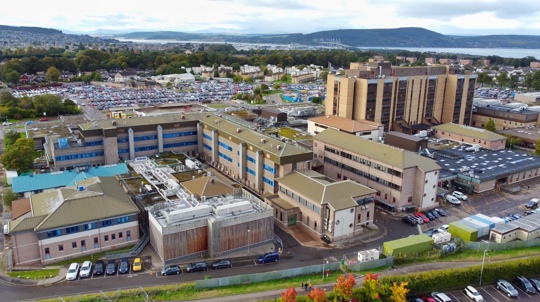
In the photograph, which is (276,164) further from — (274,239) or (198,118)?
(198,118)

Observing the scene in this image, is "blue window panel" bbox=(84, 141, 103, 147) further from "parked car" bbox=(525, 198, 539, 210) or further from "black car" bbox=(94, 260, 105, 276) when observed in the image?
"parked car" bbox=(525, 198, 539, 210)

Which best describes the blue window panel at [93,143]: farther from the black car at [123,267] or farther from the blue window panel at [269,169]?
the black car at [123,267]

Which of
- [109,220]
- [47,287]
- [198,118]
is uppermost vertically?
[198,118]

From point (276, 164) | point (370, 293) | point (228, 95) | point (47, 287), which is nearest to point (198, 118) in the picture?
point (276, 164)

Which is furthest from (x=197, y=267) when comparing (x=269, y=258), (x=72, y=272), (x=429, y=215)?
(x=429, y=215)

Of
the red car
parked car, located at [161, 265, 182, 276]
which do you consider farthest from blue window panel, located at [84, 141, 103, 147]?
the red car
